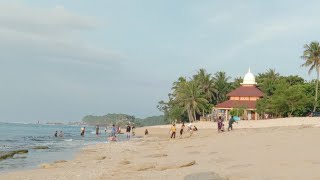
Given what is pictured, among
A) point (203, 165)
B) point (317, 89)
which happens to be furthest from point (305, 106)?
point (203, 165)

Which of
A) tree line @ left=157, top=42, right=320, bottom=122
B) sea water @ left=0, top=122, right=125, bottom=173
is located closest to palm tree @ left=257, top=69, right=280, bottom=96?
tree line @ left=157, top=42, right=320, bottom=122

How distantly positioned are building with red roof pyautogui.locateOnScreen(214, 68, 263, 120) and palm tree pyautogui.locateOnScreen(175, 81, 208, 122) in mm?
4000

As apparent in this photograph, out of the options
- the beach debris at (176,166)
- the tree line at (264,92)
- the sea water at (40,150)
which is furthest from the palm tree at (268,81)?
the beach debris at (176,166)

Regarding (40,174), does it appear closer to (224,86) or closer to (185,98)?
(185,98)

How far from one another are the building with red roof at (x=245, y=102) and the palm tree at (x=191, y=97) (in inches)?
157

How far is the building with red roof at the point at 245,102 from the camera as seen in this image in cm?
6956

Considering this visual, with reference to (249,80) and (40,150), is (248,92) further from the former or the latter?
(40,150)

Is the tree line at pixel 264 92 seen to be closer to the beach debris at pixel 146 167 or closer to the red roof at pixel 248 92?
the red roof at pixel 248 92

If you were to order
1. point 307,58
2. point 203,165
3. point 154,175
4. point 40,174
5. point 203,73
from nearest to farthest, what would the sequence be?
point 154,175
point 203,165
point 40,174
point 307,58
point 203,73

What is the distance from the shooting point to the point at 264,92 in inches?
2958

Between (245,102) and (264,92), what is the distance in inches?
218

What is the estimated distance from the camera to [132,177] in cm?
1216

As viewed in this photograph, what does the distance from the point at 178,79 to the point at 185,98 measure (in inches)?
511

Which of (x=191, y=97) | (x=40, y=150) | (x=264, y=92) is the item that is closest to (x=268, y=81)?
(x=264, y=92)
